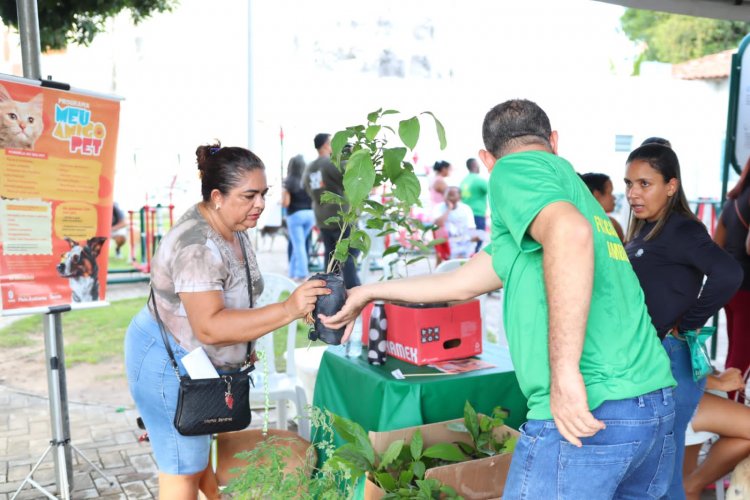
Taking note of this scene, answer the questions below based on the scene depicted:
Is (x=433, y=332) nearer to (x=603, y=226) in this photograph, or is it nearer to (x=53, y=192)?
(x=603, y=226)

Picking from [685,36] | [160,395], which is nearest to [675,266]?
[160,395]

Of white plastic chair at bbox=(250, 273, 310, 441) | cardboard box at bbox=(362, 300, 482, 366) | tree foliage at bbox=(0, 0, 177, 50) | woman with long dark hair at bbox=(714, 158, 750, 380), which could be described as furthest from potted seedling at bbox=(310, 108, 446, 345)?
tree foliage at bbox=(0, 0, 177, 50)

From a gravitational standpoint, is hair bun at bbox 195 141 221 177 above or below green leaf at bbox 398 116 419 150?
below

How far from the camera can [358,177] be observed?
181 centimetres

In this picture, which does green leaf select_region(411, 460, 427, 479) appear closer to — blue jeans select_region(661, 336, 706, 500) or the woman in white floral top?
the woman in white floral top

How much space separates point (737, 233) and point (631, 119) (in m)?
14.2

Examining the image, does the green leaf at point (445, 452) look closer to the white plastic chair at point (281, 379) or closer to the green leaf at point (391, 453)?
the green leaf at point (391, 453)

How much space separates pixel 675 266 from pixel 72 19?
15.0 feet

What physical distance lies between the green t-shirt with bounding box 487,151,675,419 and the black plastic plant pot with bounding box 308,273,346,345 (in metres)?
0.63

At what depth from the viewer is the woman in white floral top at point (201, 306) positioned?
6.39 ft

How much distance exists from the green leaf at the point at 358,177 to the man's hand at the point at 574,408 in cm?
74

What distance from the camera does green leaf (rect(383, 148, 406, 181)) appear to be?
191 cm

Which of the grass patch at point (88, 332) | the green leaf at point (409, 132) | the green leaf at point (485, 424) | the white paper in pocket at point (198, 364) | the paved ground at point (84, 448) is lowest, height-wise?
the grass patch at point (88, 332)

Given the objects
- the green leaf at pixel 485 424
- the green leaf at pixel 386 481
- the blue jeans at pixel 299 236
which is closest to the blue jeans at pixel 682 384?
the green leaf at pixel 485 424
